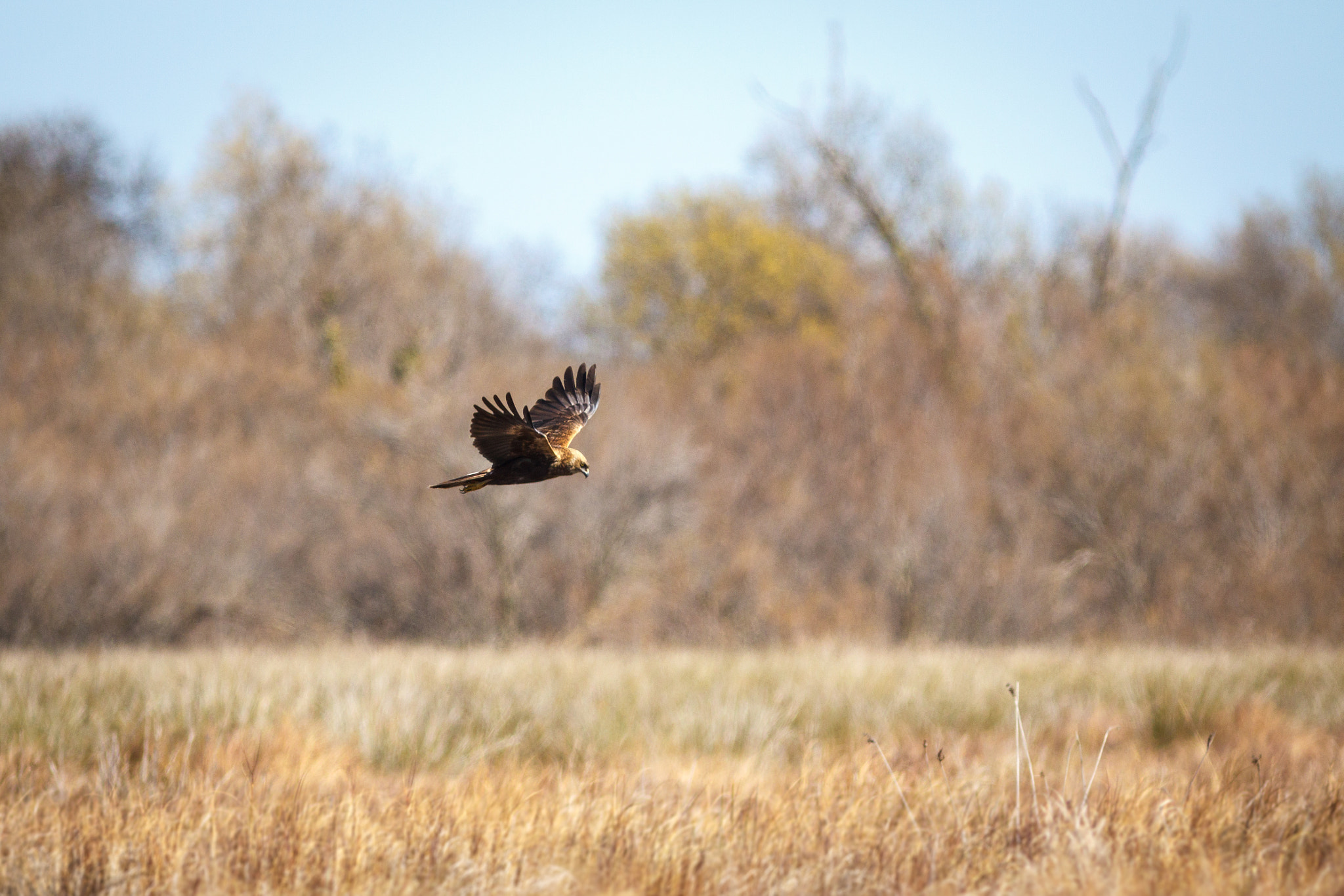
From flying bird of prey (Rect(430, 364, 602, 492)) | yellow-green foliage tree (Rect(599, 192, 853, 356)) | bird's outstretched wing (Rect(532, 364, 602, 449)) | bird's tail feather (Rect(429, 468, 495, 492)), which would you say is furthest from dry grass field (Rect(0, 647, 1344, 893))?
yellow-green foliage tree (Rect(599, 192, 853, 356))

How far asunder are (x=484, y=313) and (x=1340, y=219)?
1347 inches

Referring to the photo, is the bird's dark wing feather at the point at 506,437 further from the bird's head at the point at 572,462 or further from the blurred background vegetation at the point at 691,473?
the blurred background vegetation at the point at 691,473

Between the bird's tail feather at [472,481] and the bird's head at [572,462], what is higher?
the bird's head at [572,462]

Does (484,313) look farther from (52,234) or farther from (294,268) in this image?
(52,234)

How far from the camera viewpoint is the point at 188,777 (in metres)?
4.29

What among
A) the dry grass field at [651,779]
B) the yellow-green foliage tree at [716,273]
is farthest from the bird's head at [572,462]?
the yellow-green foliage tree at [716,273]

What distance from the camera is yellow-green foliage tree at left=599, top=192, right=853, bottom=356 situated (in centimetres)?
3058

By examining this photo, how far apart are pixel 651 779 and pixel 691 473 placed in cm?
1066

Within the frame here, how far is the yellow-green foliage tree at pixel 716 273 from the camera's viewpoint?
1204 inches

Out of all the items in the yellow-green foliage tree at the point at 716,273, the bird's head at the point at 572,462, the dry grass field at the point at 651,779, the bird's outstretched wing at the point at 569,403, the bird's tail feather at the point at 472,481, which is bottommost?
the dry grass field at the point at 651,779

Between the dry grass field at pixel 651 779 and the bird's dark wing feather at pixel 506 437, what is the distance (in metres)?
1.92

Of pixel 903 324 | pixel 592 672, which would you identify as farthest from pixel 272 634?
pixel 903 324

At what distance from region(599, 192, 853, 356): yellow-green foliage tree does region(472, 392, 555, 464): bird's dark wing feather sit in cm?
2736

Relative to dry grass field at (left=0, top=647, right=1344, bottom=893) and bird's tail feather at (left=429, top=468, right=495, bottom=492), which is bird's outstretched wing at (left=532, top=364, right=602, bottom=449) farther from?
dry grass field at (left=0, top=647, right=1344, bottom=893)
